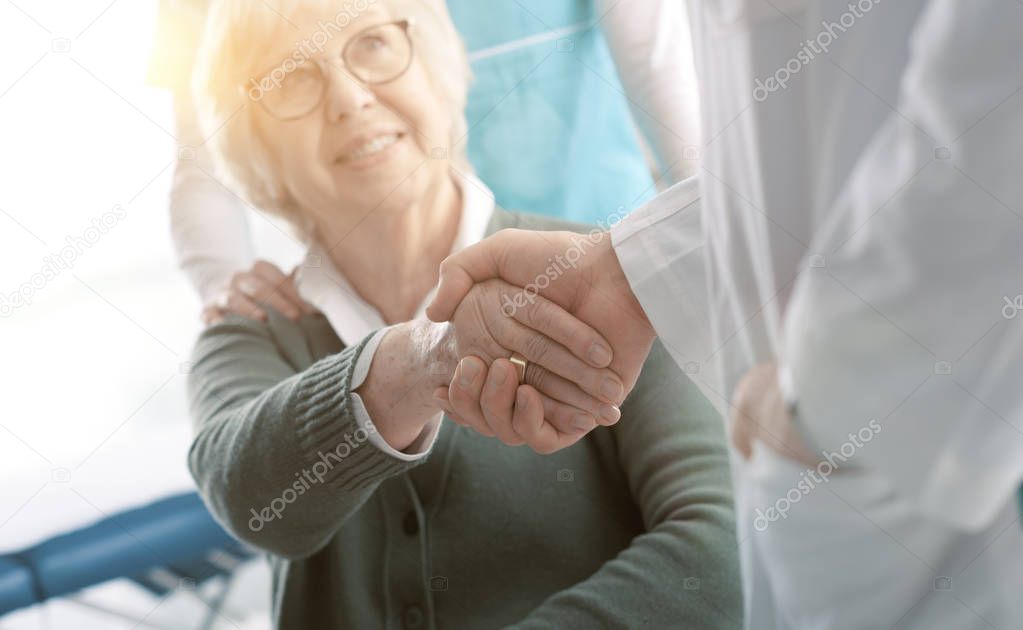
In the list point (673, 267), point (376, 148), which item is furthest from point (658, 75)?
point (673, 267)

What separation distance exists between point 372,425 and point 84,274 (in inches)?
37.4

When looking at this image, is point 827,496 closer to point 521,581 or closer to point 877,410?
point 877,410

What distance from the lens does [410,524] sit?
0.94m

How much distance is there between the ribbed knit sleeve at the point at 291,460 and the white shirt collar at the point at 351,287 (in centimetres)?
11

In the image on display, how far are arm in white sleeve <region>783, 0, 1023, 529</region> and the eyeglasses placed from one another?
2.15 ft

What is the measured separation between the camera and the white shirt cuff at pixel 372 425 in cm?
82

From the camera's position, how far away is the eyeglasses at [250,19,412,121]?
106cm

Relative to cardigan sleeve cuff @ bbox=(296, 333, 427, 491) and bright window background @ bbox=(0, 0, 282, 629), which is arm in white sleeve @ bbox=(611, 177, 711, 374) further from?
bright window background @ bbox=(0, 0, 282, 629)

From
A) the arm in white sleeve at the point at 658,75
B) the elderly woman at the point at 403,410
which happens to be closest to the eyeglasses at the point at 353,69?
the elderly woman at the point at 403,410

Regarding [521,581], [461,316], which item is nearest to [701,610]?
[521,581]

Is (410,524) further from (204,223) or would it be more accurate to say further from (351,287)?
(204,223)

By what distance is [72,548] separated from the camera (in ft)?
4.02

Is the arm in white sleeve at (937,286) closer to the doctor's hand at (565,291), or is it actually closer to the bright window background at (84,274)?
the doctor's hand at (565,291)

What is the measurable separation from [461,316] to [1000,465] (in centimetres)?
46
